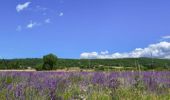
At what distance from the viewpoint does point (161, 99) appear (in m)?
5.53

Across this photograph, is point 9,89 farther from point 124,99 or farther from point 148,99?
point 148,99

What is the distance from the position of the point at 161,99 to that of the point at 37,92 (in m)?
1.73

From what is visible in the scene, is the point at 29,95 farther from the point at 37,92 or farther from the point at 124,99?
the point at 124,99

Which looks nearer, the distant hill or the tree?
the distant hill

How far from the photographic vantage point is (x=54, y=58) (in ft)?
179

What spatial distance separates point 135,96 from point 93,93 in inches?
31.0

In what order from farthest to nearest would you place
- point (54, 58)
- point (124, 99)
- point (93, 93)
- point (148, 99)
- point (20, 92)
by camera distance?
point (54, 58), point (93, 93), point (148, 99), point (124, 99), point (20, 92)

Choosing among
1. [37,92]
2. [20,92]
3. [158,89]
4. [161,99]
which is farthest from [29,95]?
[158,89]

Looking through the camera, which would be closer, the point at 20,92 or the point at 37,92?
the point at 20,92

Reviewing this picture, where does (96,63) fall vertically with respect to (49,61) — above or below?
below

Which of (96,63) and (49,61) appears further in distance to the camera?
(49,61)

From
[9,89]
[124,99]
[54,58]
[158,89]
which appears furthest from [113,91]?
[54,58]

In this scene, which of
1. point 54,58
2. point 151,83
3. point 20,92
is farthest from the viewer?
point 54,58

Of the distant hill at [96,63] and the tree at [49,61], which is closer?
the distant hill at [96,63]
